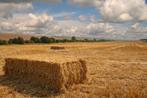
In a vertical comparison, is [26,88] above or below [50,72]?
below

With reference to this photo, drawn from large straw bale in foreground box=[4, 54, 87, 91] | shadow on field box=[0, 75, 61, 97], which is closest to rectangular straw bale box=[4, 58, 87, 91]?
large straw bale in foreground box=[4, 54, 87, 91]

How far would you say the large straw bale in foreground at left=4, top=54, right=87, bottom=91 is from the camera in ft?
44.4

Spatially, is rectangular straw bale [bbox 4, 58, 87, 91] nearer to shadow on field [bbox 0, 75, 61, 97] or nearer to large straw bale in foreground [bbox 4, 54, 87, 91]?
large straw bale in foreground [bbox 4, 54, 87, 91]

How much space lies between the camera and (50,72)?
13766 mm

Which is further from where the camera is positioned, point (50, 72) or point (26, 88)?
point (26, 88)

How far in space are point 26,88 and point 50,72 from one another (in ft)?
4.75

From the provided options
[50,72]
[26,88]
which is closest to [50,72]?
[50,72]

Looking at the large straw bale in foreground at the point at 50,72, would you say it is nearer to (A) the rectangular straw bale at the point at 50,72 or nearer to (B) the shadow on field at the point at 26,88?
(A) the rectangular straw bale at the point at 50,72

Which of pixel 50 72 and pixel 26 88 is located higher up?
pixel 50 72

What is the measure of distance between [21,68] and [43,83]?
2.19 meters

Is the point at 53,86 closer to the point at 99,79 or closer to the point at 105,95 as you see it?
the point at 105,95

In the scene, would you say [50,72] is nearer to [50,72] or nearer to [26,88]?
[50,72]

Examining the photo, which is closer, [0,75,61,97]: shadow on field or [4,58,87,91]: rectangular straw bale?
[0,75,61,97]: shadow on field

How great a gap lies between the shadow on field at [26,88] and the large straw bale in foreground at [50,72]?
25 centimetres
